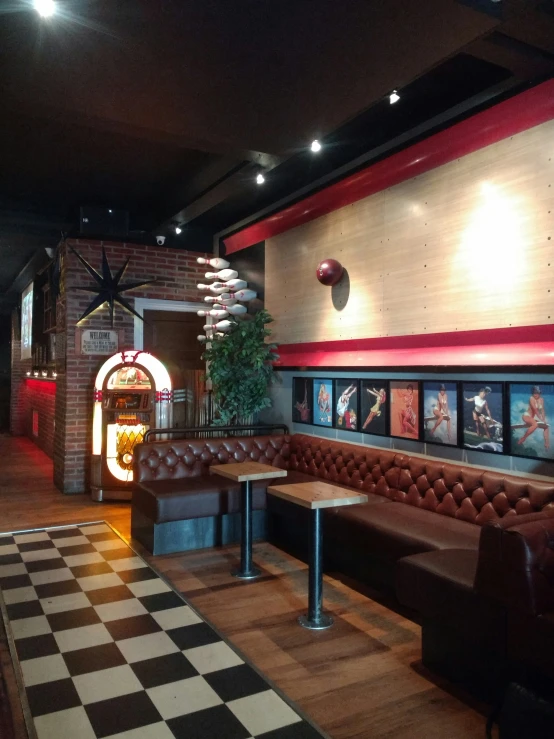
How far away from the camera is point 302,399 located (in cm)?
570

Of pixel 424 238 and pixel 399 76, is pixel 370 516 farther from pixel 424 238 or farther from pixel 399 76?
pixel 399 76

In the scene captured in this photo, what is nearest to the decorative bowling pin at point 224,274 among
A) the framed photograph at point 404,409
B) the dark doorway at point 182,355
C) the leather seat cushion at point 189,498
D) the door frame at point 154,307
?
the door frame at point 154,307

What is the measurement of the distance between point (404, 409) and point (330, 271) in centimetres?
139

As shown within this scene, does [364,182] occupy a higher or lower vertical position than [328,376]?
higher

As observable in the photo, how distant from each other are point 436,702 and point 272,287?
4.40 meters

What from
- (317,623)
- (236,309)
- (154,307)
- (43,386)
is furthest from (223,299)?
(43,386)

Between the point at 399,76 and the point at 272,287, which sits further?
the point at 272,287

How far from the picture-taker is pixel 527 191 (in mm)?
3396

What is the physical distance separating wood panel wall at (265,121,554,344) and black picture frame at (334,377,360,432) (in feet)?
1.40

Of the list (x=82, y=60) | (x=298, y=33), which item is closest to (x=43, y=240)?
(x=82, y=60)

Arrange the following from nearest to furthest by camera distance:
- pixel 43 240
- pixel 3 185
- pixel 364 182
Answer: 1. pixel 364 182
2. pixel 3 185
3. pixel 43 240

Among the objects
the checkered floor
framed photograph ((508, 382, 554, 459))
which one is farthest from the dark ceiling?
the checkered floor

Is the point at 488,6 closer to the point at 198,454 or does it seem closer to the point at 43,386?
the point at 198,454

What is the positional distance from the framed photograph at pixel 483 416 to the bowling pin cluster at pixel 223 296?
118 inches
